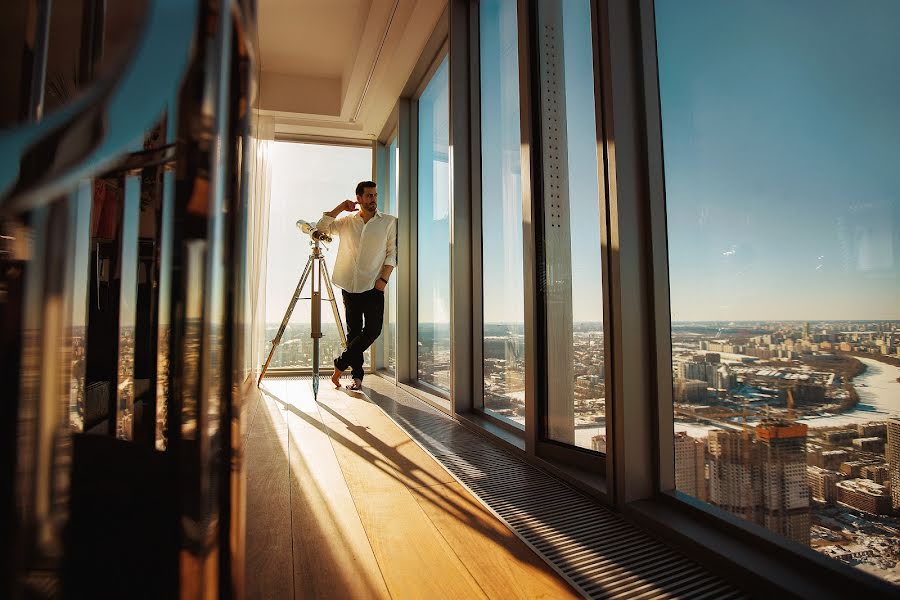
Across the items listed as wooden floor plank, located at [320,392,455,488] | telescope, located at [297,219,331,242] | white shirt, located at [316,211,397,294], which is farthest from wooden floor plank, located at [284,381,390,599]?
telescope, located at [297,219,331,242]

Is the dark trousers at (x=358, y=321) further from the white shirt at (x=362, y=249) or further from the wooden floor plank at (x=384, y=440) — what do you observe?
the wooden floor plank at (x=384, y=440)

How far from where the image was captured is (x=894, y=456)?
865mm

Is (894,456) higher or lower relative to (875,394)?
lower

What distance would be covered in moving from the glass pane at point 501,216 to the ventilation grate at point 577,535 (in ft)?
Answer: 1.48

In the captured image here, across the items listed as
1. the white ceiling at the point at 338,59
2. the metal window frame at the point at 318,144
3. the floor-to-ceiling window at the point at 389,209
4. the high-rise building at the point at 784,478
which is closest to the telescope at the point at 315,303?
the metal window frame at the point at 318,144

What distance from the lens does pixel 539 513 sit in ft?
4.60

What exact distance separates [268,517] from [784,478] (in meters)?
1.29

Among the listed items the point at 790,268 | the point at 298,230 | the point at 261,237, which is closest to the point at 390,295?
the point at 298,230

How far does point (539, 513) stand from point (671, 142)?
45.0 inches

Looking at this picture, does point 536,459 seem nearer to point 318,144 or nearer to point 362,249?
point 362,249

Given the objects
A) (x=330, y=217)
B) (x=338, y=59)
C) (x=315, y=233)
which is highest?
(x=338, y=59)

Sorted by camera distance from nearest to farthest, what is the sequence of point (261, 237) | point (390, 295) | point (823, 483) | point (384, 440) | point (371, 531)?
point (823, 483) < point (371, 531) < point (384, 440) < point (261, 237) < point (390, 295)

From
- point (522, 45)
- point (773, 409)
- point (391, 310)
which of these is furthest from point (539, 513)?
point (391, 310)

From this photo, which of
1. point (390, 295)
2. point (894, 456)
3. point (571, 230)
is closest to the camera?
point (894, 456)
